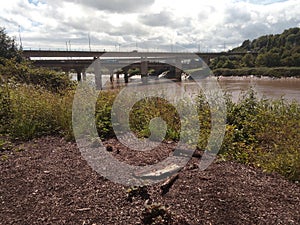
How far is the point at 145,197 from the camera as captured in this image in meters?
2.34

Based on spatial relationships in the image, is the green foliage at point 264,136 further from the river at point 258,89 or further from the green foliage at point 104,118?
the green foliage at point 104,118

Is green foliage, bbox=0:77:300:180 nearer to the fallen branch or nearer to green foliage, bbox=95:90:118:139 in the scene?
green foliage, bbox=95:90:118:139

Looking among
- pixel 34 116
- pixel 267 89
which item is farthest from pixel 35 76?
pixel 267 89

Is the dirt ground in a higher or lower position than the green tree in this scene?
lower

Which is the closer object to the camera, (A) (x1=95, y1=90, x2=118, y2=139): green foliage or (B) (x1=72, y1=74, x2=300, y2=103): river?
(A) (x1=95, y1=90, x2=118, y2=139): green foliage

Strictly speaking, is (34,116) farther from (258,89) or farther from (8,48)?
(258,89)

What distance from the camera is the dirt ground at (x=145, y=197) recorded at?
2.05 m

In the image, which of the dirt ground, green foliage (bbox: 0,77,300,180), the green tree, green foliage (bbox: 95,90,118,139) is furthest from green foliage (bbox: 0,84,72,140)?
the green tree

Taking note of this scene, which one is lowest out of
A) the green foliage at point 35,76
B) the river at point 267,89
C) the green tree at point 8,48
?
the river at point 267,89

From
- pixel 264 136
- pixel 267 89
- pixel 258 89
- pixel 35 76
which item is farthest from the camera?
pixel 267 89

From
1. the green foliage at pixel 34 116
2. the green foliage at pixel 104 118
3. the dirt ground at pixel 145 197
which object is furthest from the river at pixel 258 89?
the dirt ground at pixel 145 197

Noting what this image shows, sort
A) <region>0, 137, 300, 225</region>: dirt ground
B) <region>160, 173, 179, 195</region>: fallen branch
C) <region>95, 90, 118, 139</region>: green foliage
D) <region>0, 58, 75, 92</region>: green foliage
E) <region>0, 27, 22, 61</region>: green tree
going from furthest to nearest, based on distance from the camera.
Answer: <region>0, 27, 22, 61</region>: green tree → <region>0, 58, 75, 92</region>: green foliage → <region>95, 90, 118, 139</region>: green foliage → <region>160, 173, 179, 195</region>: fallen branch → <region>0, 137, 300, 225</region>: dirt ground

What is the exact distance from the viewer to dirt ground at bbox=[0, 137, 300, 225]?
2055mm

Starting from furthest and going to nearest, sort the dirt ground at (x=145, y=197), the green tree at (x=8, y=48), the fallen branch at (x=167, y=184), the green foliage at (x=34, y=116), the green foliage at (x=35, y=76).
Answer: the green tree at (x=8, y=48), the green foliage at (x=35, y=76), the green foliage at (x=34, y=116), the fallen branch at (x=167, y=184), the dirt ground at (x=145, y=197)
